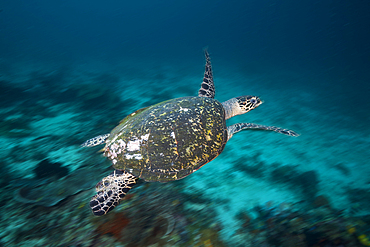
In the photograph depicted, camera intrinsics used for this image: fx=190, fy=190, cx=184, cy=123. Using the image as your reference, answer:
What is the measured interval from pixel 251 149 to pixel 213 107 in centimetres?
148

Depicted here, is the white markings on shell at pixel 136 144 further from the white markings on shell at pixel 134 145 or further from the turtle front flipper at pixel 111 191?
the turtle front flipper at pixel 111 191

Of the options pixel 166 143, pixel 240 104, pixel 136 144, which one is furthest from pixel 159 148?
pixel 240 104

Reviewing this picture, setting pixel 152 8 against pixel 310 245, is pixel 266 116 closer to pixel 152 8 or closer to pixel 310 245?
pixel 310 245

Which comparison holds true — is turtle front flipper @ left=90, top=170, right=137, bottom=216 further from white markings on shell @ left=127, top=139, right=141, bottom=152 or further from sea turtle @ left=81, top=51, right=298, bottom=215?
white markings on shell @ left=127, top=139, right=141, bottom=152

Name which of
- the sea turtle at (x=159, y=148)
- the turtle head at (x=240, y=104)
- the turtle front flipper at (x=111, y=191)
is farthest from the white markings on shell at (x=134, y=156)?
the turtle head at (x=240, y=104)

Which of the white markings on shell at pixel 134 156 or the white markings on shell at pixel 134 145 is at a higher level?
the white markings on shell at pixel 134 145

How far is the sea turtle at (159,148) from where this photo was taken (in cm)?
215

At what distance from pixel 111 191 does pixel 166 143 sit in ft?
2.71

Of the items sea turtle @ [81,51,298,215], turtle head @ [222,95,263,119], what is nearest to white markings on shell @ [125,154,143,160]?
sea turtle @ [81,51,298,215]

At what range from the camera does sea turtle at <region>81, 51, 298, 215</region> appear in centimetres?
215

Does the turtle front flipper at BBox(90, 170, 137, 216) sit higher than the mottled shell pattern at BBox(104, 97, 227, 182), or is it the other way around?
the mottled shell pattern at BBox(104, 97, 227, 182)

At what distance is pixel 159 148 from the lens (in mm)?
2193

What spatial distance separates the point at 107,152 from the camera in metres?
2.36

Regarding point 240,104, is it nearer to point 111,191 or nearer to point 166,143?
point 166,143
